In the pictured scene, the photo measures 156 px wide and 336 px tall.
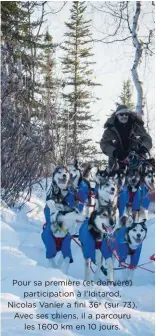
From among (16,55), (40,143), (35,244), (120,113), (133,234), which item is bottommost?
(35,244)

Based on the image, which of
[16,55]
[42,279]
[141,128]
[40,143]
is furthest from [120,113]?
[42,279]

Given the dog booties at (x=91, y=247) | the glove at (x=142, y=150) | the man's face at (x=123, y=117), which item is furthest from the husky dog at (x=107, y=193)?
the man's face at (x=123, y=117)

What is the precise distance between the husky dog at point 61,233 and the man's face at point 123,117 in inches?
113

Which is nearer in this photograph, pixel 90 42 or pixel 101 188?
pixel 101 188

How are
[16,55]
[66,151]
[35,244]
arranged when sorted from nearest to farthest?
[35,244], [16,55], [66,151]

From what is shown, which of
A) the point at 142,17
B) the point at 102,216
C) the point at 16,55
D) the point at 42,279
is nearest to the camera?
the point at 42,279

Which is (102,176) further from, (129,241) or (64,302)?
(64,302)

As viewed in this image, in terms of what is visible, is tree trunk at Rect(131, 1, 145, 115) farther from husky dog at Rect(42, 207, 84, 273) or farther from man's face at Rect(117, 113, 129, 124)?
husky dog at Rect(42, 207, 84, 273)

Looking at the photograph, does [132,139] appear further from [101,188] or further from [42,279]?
[42,279]

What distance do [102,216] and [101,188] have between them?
114 centimetres

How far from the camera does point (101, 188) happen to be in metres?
5.49

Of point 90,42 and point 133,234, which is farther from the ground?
point 90,42

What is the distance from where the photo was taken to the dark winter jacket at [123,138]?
23.0ft

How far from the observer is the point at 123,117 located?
23.5ft
